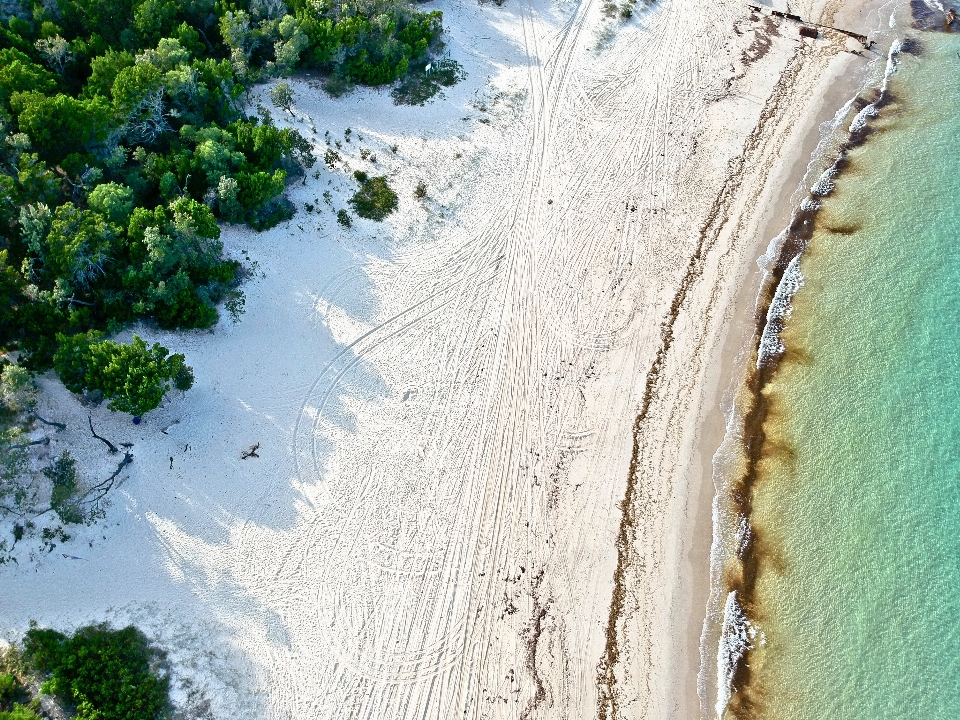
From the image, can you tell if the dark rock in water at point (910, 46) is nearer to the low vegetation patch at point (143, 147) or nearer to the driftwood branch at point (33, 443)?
the low vegetation patch at point (143, 147)

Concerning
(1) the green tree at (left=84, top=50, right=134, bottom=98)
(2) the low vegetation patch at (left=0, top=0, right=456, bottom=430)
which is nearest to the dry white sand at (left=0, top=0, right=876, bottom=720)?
(2) the low vegetation patch at (left=0, top=0, right=456, bottom=430)

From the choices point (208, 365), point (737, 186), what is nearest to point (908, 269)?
point (737, 186)

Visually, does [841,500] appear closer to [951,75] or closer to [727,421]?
[727,421]

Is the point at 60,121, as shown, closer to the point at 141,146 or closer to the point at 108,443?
the point at 141,146

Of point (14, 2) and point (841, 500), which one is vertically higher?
point (14, 2)

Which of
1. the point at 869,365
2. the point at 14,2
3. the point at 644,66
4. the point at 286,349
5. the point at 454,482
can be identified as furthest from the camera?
the point at 644,66
